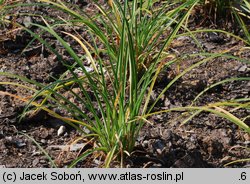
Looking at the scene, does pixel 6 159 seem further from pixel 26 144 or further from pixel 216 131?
pixel 216 131

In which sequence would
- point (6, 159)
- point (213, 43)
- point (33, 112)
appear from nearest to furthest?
point (6, 159) < point (33, 112) < point (213, 43)

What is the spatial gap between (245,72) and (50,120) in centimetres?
116

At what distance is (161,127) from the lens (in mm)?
2898

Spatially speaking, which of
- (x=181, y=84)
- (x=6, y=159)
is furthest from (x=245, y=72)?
(x=6, y=159)

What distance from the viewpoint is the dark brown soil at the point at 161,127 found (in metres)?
2.69

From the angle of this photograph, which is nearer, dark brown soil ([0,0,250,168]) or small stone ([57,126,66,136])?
dark brown soil ([0,0,250,168])

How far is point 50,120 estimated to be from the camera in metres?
2.96

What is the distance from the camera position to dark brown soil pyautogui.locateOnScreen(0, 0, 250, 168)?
2.69m

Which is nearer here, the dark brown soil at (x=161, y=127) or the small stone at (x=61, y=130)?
the dark brown soil at (x=161, y=127)

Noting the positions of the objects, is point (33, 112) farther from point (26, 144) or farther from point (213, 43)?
point (213, 43)

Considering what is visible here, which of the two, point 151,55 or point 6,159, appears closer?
point 6,159
